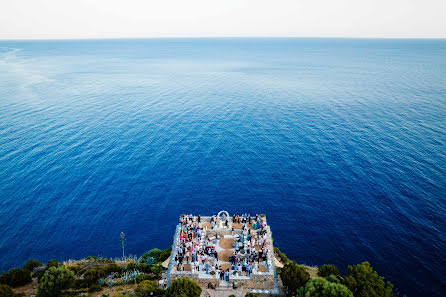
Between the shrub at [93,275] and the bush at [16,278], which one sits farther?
the shrub at [93,275]

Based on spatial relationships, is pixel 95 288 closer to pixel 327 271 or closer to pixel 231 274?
pixel 231 274

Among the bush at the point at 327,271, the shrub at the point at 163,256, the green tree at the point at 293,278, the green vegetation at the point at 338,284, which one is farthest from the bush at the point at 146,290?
the bush at the point at 327,271

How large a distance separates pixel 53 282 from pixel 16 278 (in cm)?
762

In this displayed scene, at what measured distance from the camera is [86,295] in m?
29.8

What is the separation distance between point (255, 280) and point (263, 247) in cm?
515

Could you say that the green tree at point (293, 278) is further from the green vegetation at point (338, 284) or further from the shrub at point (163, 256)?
the shrub at point (163, 256)

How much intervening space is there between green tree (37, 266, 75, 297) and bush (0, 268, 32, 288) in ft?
Result: 18.9

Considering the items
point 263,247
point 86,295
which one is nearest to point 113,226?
point 86,295

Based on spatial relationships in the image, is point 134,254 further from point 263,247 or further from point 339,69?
point 339,69

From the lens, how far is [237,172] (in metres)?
67.2

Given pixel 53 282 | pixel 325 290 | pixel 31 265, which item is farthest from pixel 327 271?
pixel 31 265

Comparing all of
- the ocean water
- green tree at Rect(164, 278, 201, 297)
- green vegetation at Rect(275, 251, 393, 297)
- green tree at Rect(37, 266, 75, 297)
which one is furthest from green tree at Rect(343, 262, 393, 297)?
green tree at Rect(37, 266, 75, 297)

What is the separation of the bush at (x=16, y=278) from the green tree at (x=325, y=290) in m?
32.6

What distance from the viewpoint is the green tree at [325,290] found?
2661 centimetres
